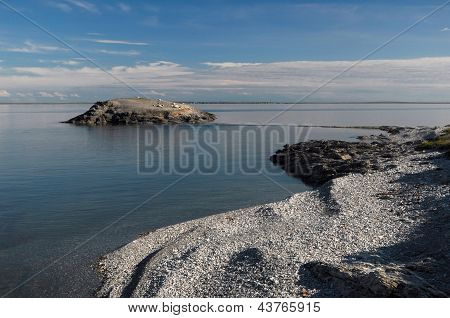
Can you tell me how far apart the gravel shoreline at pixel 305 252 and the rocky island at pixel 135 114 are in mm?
112282

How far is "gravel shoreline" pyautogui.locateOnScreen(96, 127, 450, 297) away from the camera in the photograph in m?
15.4

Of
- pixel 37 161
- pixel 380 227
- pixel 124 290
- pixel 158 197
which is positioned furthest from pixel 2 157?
pixel 380 227

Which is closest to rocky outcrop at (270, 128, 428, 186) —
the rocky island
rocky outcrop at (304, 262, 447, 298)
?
rocky outcrop at (304, 262, 447, 298)

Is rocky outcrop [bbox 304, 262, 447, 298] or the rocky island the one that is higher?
the rocky island

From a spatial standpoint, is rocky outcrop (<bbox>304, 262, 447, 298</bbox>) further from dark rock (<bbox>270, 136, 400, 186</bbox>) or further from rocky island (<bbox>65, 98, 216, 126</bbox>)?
rocky island (<bbox>65, 98, 216, 126</bbox>)

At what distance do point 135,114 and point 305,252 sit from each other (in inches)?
4978

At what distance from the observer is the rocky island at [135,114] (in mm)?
134275

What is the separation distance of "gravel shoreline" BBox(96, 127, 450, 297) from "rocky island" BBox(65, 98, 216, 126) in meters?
112

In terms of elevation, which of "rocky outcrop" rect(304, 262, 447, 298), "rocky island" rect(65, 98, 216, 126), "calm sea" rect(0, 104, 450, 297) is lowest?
"calm sea" rect(0, 104, 450, 297)

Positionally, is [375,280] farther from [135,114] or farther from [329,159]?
[135,114]

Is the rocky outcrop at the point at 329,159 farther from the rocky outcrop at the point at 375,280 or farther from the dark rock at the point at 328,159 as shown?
the rocky outcrop at the point at 375,280

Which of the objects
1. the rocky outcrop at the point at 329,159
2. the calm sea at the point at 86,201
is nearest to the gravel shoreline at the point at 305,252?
the calm sea at the point at 86,201
